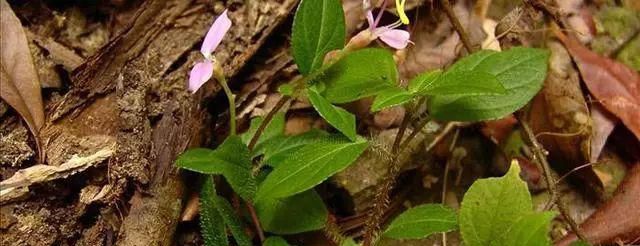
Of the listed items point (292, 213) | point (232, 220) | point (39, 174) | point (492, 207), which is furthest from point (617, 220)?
point (39, 174)

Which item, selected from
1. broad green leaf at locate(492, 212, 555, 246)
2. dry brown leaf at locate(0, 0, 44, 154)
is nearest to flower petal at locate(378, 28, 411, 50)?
broad green leaf at locate(492, 212, 555, 246)

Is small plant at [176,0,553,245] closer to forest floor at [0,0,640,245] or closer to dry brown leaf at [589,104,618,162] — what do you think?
forest floor at [0,0,640,245]

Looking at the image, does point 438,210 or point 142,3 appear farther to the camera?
point 142,3

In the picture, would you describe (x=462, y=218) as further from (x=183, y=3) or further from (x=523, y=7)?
(x=183, y=3)

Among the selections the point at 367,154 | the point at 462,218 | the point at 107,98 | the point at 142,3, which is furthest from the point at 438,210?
the point at 142,3

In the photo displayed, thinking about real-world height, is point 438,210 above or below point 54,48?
below

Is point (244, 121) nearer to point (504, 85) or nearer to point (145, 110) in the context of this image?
point (145, 110)

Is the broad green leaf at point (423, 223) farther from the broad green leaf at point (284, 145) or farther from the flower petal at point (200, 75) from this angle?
the flower petal at point (200, 75)
